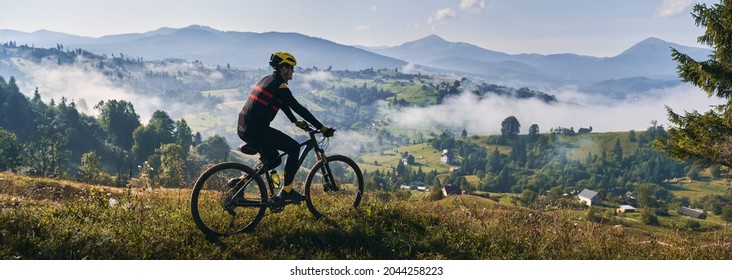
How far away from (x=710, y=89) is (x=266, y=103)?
680 inches

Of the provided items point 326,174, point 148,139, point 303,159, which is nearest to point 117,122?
point 148,139

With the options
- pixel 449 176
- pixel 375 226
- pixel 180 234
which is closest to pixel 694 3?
pixel 375 226

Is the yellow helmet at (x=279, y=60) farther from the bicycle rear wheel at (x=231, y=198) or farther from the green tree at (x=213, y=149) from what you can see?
the green tree at (x=213, y=149)

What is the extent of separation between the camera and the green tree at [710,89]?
52.4 feet

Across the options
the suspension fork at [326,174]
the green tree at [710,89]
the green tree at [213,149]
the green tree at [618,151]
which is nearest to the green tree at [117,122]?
the green tree at [213,149]

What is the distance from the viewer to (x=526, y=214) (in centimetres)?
944

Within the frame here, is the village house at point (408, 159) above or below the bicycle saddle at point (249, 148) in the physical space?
below

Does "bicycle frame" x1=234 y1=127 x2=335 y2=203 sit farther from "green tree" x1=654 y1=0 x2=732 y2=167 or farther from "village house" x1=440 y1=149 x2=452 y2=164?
"village house" x1=440 y1=149 x2=452 y2=164

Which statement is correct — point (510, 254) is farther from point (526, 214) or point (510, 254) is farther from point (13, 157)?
point (13, 157)

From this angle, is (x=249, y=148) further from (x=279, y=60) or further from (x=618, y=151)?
(x=618, y=151)

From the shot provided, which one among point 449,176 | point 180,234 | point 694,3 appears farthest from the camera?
point 449,176

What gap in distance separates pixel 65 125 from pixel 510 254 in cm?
13764

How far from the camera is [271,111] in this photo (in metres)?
6.98

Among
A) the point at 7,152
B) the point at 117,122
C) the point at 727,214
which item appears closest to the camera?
the point at 7,152
